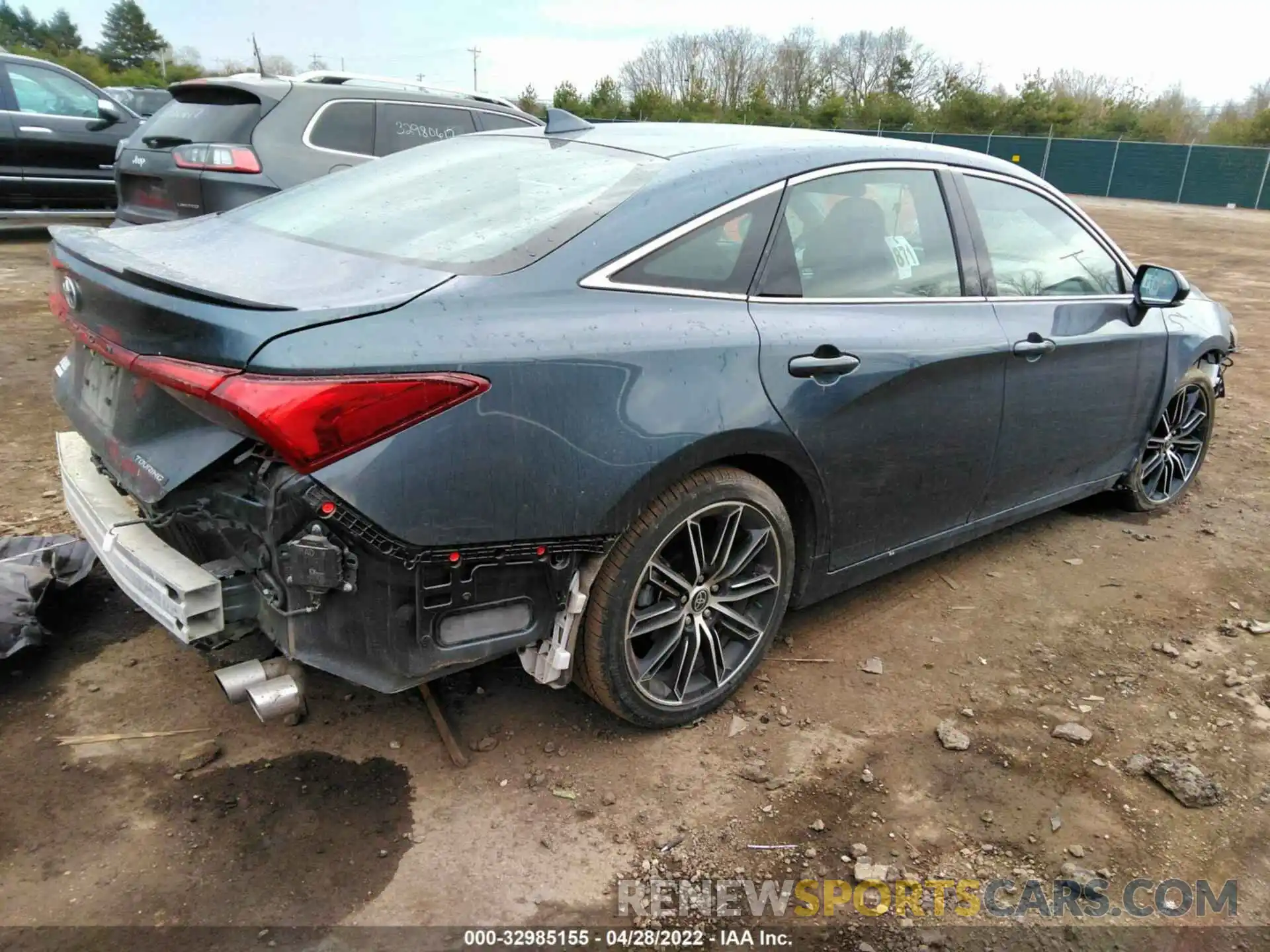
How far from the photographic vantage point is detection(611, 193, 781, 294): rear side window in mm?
2432

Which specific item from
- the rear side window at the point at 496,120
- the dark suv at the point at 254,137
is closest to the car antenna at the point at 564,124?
the dark suv at the point at 254,137

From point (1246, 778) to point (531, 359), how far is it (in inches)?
94.5

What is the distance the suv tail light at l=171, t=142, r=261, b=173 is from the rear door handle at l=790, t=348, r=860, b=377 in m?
4.76

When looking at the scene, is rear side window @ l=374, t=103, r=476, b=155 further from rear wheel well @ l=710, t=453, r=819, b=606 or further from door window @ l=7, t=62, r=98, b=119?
door window @ l=7, t=62, r=98, b=119

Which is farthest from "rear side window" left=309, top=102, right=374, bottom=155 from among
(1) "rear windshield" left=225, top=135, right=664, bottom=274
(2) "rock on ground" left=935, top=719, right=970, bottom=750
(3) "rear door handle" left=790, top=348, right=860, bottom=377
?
(2) "rock on ground" left=935, top=719, right=970, bottom=750

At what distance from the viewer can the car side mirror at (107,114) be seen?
9953 millimetres

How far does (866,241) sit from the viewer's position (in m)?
2.98

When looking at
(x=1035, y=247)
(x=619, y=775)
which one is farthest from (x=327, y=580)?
(x=1035, y=247)

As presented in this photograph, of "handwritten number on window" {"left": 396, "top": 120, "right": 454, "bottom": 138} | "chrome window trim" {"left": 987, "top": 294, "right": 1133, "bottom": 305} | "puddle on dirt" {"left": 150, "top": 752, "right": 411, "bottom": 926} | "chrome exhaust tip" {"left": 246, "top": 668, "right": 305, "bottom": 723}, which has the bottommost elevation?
"puddle on dirt" {"left": 150, "top": 752, "right": 411, "bottom": 926}

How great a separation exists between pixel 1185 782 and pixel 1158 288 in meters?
2.17

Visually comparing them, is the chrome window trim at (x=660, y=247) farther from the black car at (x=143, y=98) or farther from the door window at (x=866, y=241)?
the black car at (x=143, y=98)

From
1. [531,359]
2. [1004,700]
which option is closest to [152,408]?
[531,359]

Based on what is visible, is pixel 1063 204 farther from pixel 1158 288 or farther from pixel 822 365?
pixel 822 365

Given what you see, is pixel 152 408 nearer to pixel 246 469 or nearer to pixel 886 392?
pixel 246 469
